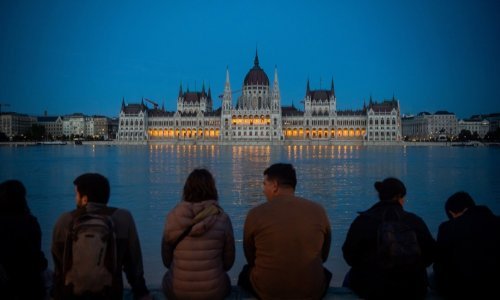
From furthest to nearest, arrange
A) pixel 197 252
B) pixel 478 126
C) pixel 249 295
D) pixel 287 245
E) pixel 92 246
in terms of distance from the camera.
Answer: pixel 478 126 < pixel 249 295 < pixel 197 252 < pixel 287 245 < pixel 92 246

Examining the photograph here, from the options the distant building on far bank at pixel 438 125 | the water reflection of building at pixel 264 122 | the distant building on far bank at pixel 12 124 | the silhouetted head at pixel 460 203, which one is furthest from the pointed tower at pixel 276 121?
the silhouetted head at pixel 460 203

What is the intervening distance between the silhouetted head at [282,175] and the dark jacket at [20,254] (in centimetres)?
226

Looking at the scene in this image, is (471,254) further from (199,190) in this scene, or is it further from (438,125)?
(438,125)

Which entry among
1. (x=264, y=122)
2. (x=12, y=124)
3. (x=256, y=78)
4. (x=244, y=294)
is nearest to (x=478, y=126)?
(x=256, y=78)

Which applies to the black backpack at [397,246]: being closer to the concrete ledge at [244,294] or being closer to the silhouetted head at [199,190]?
the concrete ledge at [244,294]

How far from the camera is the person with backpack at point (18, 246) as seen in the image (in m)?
4.55

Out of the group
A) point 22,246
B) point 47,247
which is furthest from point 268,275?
point 47,247

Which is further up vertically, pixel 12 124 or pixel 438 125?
pixel 12 124

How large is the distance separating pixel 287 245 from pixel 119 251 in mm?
1471

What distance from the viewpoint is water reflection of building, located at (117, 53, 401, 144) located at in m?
128

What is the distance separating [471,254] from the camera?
14.9ft

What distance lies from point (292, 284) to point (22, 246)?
248 cm

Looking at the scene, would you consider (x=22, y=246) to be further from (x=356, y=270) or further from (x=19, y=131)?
(x=19, y=131)

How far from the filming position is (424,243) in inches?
182
